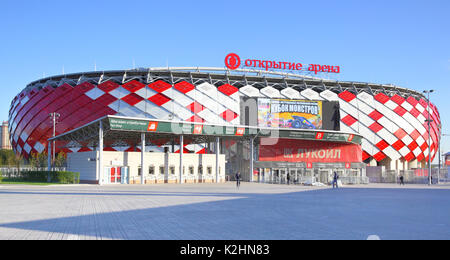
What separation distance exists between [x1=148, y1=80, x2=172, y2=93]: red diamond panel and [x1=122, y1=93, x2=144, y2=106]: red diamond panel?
8.64 feet

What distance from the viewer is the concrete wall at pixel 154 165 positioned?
39.1 m

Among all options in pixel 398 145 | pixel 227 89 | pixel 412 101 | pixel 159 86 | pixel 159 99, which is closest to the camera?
pixel 159 99

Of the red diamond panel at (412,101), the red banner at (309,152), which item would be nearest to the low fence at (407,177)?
the red banner at (309,152)

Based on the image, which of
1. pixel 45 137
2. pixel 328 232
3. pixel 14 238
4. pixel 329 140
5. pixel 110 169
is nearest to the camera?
pixel 14 238

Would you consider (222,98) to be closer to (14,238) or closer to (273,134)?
(273,134)

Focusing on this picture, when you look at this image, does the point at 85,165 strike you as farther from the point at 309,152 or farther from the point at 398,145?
the point at 398,145

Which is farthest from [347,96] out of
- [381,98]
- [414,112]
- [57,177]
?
[57,177]

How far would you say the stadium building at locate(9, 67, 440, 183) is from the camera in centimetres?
5006

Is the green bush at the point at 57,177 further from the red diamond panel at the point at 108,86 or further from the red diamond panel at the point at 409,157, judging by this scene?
the red diamond panel at the point at 409,157

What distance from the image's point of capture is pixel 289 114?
69250mm

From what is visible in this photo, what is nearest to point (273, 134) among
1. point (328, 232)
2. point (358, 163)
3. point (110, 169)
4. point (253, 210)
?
point (358, 163)

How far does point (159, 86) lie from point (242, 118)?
48.2 ft

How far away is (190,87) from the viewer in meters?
68.1
